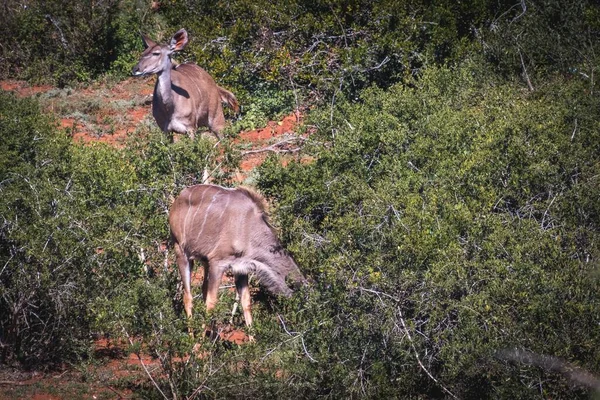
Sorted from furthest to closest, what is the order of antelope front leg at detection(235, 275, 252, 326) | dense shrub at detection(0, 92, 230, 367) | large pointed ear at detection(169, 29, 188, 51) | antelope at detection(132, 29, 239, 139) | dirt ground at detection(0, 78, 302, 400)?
large pointed ear at detection(169, 29, 188, 51) → antelope at detection(132, 29, 239, 139) → antelope front leg at detection(235, 275, 252, 326) → dense shrub at detection(0, 92, 230, 367) → dirt ground at detection(0, 78, 302, 400)

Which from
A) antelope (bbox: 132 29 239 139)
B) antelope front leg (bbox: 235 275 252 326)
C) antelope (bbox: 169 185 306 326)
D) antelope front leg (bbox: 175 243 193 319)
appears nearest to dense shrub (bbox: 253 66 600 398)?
antelope (bbox: 169 185 306 326)

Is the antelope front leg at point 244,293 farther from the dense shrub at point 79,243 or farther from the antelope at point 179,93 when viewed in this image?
the antelope at point 179,93

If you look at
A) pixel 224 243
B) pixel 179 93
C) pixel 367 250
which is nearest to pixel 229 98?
pixel 179 93

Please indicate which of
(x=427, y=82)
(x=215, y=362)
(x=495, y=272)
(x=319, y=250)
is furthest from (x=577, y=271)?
(x=427, y=82)

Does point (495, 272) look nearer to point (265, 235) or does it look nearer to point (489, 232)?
point (489, 232)

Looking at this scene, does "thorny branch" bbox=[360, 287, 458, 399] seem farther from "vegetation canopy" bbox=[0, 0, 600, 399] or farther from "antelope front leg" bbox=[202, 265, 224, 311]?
"antelope front leg" bbox=[202, 265, 224, 311]

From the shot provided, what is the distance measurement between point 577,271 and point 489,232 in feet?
3.06

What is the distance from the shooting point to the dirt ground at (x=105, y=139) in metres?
7.75

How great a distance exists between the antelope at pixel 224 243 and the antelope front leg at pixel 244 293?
15 millimetres

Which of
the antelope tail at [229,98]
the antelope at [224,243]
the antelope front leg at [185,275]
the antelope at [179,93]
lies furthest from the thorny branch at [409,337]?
the antelope tail at [229,98]

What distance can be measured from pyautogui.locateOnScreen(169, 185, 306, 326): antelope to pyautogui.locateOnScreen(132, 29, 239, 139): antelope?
3.31 meters

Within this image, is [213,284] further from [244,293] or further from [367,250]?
[367,250]

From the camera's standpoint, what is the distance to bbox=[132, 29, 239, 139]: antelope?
40.3ft

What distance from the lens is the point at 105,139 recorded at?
1403 centimetres
